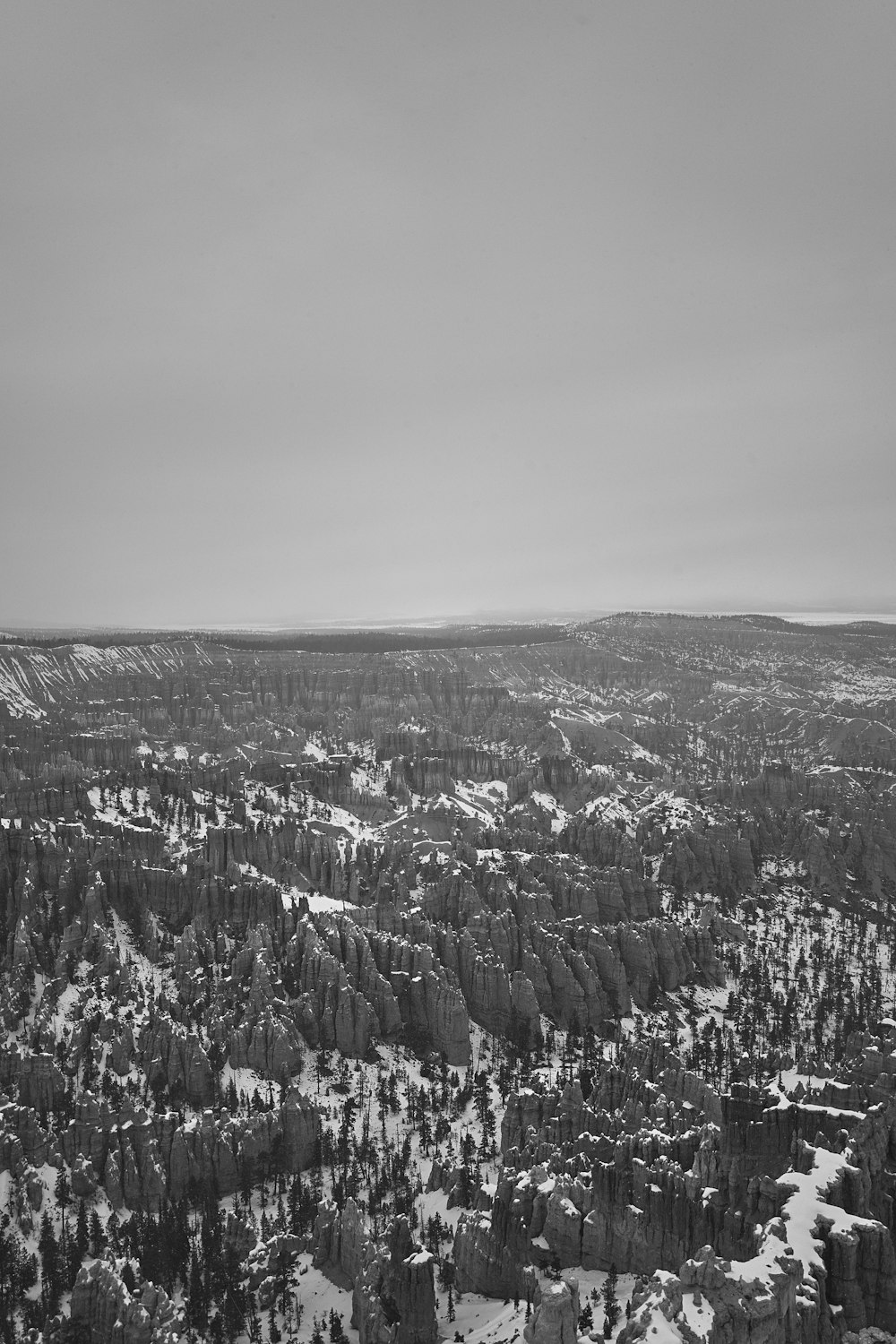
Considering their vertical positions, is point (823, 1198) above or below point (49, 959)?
above

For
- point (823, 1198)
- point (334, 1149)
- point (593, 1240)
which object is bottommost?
point (334, 1149)

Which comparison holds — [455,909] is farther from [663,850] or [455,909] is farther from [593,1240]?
[593,1240]

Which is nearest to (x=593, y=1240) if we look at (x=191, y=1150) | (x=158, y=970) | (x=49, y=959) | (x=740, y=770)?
(x=191, y=1150)

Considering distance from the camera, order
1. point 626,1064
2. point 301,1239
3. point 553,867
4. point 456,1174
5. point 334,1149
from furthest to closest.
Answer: point 553,867
point 626,1064
point 334,1149
point 456,1174
point 301,1239

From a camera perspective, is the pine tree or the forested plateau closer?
the pine tree

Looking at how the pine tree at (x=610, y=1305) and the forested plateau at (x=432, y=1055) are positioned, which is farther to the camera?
the forested plateau at (x=432, y=1055)

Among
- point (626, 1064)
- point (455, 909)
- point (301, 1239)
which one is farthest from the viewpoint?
point (455, 909)

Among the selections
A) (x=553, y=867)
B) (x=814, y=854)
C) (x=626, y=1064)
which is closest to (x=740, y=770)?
(x=814, y=854)

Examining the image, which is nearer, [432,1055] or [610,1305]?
[610,1305]

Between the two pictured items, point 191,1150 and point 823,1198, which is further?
point 191,1150

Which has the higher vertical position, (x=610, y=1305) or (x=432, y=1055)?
(x=610, y=1305)
